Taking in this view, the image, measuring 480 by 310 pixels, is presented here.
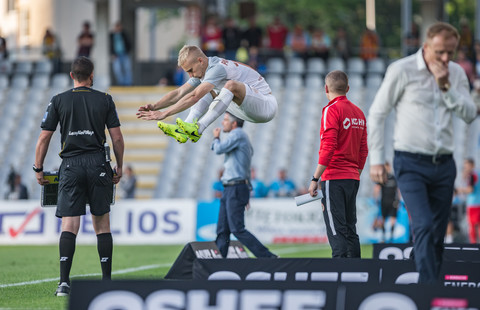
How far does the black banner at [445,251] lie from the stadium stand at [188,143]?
15320 millimetres

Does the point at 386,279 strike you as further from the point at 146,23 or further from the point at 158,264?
the point at 146,23

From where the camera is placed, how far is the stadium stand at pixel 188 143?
27.2 metres

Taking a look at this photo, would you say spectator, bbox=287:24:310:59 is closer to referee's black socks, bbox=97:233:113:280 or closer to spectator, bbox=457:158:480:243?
spectator, bbox=457:158:480:243

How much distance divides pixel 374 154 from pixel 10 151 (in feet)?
71.8

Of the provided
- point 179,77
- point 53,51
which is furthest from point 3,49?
point 179,77

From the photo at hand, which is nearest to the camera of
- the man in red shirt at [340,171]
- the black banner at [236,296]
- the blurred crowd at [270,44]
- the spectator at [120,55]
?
the black banner at [236,296]

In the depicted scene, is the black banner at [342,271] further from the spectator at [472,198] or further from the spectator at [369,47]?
the spectator at [369,47]

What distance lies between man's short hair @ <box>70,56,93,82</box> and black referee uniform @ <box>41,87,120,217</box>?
0.12m

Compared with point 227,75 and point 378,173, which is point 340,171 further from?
point 378,173

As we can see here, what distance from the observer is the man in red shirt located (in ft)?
32.6

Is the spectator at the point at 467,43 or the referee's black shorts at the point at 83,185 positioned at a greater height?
A: the spectator at the point at 467,43

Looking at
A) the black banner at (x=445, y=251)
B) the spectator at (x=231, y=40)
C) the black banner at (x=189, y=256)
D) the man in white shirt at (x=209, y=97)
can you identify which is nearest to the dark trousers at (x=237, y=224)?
the black banner at (x=189, y=256)

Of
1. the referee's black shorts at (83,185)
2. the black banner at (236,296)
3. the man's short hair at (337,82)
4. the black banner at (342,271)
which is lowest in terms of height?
the black banner at (342,271)

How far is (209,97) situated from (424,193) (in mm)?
2878
